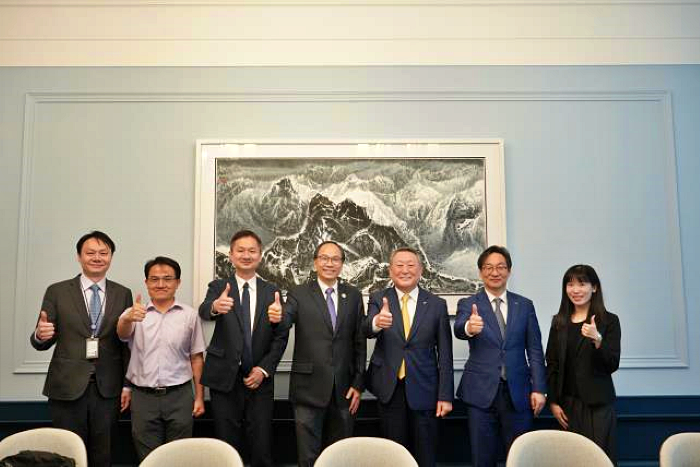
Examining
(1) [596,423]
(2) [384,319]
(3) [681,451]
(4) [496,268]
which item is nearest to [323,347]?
(2) [384,319]

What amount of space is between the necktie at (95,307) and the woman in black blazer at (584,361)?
8.85 feet

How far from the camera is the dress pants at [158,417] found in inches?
129

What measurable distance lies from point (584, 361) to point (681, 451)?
86 centimetres

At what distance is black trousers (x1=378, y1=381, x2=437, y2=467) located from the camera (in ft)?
10.9

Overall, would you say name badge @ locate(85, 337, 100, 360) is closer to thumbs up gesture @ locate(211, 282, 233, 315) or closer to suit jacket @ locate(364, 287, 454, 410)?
thumbs up gesture @ locate(211, 282, 233, 315)

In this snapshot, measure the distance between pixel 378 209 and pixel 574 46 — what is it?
6.57 feet

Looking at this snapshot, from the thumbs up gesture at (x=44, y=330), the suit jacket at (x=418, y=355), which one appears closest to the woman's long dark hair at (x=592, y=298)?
the suit jacket at (x=418, y=355)

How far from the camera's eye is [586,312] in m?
3.40

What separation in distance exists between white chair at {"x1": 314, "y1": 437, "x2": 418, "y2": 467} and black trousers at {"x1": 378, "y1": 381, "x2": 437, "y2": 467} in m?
0.97

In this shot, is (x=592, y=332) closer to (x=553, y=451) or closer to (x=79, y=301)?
(x=553, y=451)

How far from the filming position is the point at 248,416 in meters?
3.44

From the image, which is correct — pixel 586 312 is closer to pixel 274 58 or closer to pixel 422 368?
pixel 422 368

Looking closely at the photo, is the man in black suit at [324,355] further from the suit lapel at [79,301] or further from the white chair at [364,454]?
the suit lapel at [79,301]

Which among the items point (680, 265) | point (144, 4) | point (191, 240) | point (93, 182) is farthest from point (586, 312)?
point (144, 4)
